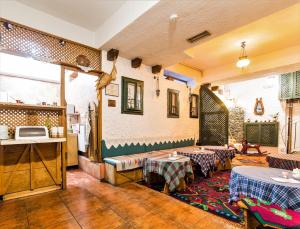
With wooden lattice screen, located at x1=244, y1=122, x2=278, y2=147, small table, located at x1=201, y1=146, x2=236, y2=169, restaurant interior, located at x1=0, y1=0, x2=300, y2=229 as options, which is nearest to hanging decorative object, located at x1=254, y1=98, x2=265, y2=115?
wooden lattice screen, located at x1=244, y1=122, x2=278, y2=147

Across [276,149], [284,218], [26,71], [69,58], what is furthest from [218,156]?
[276,149]

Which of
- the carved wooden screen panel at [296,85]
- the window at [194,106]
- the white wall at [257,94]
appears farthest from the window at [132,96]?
the white wall at [257,94]

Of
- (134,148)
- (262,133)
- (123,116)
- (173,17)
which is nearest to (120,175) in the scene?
(134,148)

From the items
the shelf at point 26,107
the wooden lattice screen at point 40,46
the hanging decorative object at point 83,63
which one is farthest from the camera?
the hanging decorative object at point 83,63

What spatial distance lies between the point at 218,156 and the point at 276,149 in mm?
5380

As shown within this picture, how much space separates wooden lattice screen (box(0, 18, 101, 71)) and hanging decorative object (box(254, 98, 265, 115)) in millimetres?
8717

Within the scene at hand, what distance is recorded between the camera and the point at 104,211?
2.41 m

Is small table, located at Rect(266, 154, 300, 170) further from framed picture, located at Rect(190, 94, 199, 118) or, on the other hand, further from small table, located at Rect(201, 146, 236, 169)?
framed picture, located at Rect(190, 94, 199, 118)

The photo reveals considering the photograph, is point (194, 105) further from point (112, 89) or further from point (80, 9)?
point (80, 9)

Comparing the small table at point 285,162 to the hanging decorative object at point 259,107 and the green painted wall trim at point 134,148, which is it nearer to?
the green painted wall trim at point 134,148

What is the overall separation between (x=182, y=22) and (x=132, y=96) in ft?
7.31

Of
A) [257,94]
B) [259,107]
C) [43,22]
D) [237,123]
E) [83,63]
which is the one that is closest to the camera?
[43,22]

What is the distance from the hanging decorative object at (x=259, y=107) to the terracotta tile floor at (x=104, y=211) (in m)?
8.30

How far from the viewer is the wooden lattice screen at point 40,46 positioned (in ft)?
9.43
